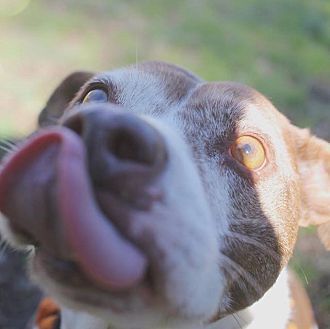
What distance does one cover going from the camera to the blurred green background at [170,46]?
21.1ft

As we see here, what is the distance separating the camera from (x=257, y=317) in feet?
9.32

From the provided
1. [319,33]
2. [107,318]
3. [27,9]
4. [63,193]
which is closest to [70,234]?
[63,193]

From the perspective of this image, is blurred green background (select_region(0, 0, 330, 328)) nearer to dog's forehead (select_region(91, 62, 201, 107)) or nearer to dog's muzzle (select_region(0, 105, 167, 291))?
dog's forehead (select_region(91, 62, 201, 107))

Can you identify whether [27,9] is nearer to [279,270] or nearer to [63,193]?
[279,270]

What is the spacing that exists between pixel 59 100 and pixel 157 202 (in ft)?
6.06

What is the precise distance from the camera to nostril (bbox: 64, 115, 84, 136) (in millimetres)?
1769

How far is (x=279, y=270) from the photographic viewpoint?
8.75 feet

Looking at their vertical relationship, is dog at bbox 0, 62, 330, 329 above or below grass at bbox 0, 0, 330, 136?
above

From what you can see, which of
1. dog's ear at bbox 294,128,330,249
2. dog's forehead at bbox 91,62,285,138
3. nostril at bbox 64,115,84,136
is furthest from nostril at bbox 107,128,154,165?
dog's ear at bbox 294,128,330,249

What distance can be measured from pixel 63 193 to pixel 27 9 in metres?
6.26

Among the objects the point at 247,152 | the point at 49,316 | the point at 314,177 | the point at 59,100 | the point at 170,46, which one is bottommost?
the point at 170,46

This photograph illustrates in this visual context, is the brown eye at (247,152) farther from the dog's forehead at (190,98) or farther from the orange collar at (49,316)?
the orange collar at (49,316)

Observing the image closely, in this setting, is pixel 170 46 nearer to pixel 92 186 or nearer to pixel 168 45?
pixel 168 45

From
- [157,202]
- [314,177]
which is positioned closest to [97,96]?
[157,202]
